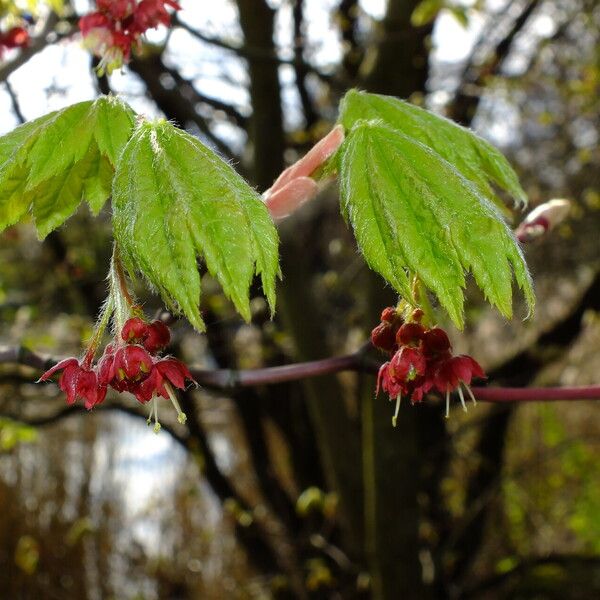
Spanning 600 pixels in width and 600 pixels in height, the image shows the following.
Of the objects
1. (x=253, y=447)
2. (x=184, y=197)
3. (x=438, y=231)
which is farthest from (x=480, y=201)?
(x=253, y=447)

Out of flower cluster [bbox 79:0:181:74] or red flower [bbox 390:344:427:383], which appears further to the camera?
flower cluster [bbox 79:0:181:74]

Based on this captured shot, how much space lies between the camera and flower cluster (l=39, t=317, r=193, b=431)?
0.70m

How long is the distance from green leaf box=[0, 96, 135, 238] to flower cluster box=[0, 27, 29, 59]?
113 cm

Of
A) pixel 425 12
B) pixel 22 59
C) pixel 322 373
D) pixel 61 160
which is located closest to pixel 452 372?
pixel 322 373

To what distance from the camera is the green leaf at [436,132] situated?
2.60 ft

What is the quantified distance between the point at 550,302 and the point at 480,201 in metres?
4.70

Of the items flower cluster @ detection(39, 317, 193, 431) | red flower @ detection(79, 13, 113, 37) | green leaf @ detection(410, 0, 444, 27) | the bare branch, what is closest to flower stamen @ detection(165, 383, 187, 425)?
flower cluster @ detection(39, 317, 193, 431)

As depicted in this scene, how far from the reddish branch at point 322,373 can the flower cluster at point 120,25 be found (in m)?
0.41

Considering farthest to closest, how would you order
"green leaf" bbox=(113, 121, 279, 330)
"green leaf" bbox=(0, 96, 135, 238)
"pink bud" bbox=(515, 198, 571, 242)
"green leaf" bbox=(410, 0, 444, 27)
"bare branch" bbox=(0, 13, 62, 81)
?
"green leaf" bbox=(410, 0, 444, 27), "bare branch" bbox=(0, 13, 62, 81), "pink bud" bbox=(515, 198, 571, 242), "green leaf" bbox=(0, 96, 135, 238), "green leaf" bbox=(113, 121, 279, 330)

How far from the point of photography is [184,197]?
1.79 ft

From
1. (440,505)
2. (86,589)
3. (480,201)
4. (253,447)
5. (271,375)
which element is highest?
(480,201)

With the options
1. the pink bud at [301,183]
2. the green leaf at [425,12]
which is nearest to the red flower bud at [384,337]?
the pink bud at [301,183]

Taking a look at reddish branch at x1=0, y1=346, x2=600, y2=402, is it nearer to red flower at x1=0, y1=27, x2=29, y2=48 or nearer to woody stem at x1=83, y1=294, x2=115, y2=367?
woody stem at x1=83, y1=294, x2=115, y2=367

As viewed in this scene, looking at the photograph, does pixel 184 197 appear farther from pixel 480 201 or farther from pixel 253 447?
pixel 253 447
